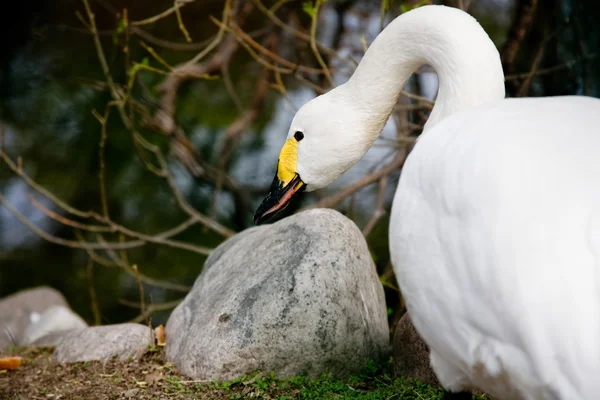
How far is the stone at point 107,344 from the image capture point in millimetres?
3607

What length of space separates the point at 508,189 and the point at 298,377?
5.14 feet

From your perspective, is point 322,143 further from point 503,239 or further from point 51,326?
point 51,326

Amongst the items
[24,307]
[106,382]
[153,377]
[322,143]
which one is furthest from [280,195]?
[24,307]

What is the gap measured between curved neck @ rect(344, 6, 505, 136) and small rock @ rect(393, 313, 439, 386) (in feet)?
2.80

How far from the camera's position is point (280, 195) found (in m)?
3.19

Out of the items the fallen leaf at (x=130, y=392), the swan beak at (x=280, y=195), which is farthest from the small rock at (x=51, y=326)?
the swan beak at (x=280, y=195)

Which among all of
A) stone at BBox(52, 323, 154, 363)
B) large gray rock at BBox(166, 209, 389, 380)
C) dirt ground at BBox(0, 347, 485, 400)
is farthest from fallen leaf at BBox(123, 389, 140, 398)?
stone at BBox(52, 323, 154, 363)

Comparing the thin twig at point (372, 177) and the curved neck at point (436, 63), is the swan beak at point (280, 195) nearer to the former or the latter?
the curved neck at point (436, 63)

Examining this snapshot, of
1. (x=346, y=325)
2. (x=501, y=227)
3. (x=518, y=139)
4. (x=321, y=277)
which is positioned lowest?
(x=346, y=325)

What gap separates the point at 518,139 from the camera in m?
2.02

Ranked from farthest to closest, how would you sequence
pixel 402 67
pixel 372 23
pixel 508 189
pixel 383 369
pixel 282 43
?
pixel 282 43
pixel 372 23
pixel 383 369
pixel 402 67
pixel 508 189

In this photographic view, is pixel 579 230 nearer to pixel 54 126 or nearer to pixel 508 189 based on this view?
pixel 508 189

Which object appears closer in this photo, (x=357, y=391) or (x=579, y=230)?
(x=579, y=230)

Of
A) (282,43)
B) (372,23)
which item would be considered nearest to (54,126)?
(282,43)
